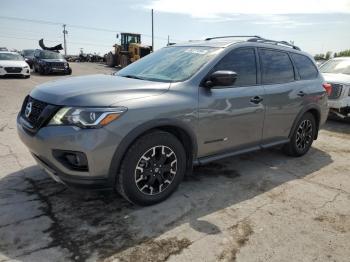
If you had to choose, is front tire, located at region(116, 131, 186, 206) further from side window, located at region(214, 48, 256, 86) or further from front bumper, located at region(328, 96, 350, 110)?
front bumper, located at region(328, 96, 350, 110)

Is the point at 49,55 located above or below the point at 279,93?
below

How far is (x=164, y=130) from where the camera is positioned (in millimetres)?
3771

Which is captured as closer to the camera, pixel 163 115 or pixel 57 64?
pixel 163 115

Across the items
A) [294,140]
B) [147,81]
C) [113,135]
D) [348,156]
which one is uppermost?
[147,81]

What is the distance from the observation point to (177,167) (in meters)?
3.90

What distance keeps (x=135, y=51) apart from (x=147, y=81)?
2451 centimetres

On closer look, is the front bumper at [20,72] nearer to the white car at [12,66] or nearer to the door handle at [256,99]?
the white car at [12,66]

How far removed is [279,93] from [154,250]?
297 cm

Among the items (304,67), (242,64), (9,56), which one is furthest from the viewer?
(9,56)

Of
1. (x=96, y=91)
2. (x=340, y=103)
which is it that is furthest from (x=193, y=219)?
(x=340, y=103)

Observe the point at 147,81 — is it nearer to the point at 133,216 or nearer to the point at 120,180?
the point at 120,180

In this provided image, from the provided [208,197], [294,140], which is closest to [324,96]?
[294,140]

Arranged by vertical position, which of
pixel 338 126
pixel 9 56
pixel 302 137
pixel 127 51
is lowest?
pixel 338 126

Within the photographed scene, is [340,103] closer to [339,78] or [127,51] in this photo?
[339,78]
